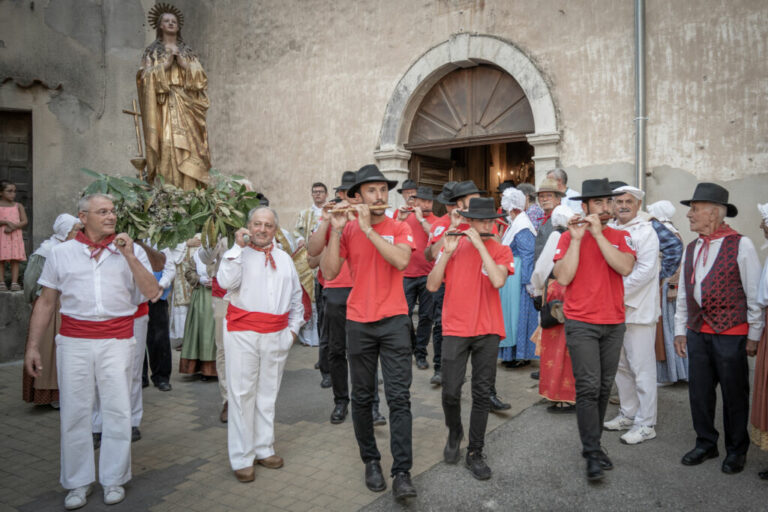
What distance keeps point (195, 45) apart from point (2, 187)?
531 cm

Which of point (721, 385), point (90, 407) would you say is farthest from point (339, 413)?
point (721, 385)

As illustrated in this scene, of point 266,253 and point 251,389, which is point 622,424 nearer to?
point 251,389

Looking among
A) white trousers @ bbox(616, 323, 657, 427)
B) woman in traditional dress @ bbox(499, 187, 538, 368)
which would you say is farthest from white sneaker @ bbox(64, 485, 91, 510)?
woman in traditional dress @ bbox(499, 187, 538, 368)

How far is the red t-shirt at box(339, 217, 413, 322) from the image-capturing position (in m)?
3.88

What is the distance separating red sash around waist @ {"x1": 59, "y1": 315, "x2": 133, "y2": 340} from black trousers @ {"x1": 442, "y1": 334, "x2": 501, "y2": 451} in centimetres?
226

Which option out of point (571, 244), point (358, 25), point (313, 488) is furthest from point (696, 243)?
point (358, 25)

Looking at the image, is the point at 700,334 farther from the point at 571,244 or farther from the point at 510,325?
→ the point at 510,325

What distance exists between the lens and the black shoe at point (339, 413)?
17.2 ft

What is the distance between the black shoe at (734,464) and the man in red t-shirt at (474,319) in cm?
170

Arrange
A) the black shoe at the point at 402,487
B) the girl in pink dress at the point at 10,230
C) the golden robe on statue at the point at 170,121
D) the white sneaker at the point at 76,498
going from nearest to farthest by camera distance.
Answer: the black shoe at the point at 402,487
the white sneaker at the point at 76,498
the golden robe on statue at the point at 170,121
the girl in pink dress at the point at 10,230

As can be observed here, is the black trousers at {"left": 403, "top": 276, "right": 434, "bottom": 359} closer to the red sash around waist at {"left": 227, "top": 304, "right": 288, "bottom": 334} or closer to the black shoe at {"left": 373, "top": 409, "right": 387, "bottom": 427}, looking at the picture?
the black shoe at {"left": 373, "top": 409, "right": 387, "bottom": 427}

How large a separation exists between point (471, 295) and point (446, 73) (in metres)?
6.75

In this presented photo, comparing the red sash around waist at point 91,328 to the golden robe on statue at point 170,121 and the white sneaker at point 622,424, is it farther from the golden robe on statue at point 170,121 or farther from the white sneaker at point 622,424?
the white sneaker at point 622,424

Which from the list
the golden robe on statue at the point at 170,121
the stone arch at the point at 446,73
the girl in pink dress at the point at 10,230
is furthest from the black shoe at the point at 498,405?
the girl in pink dress at the point at 10,230
